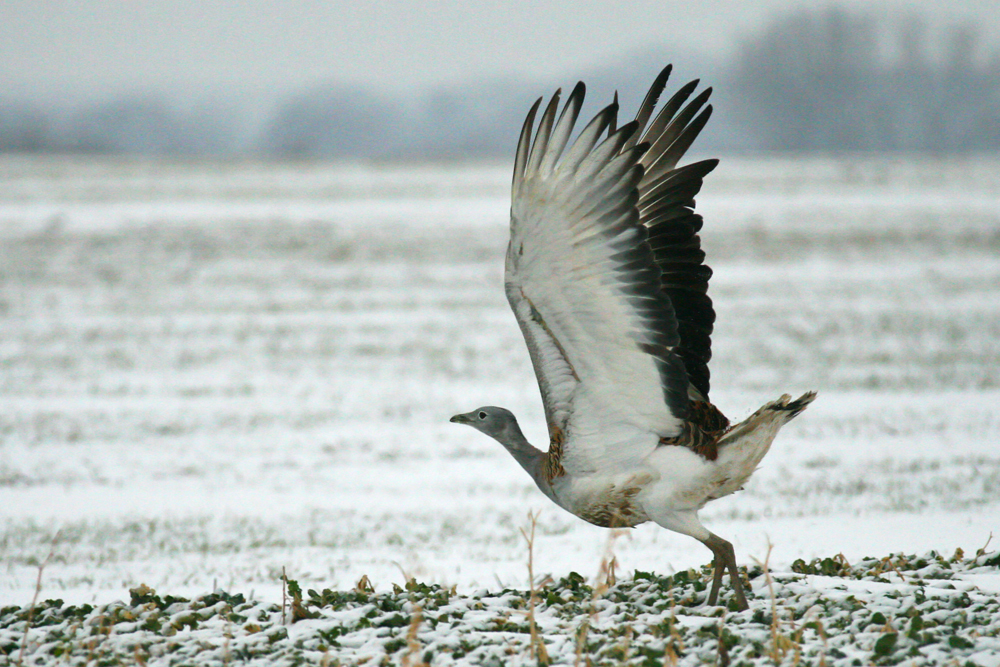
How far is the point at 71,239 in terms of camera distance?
24047 millimetres

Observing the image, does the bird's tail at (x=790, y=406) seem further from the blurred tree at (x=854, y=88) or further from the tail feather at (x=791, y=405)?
the blurred tree at (x=854, y=88)

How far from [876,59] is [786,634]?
114m

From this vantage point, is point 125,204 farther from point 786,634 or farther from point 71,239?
point 786,634

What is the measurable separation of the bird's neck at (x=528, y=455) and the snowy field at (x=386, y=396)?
3.06 feet

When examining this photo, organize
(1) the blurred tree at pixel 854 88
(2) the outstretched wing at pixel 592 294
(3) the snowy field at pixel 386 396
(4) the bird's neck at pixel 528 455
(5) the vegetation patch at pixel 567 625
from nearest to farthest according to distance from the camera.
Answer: (2) the outstretched wing at pixel 592 294 < (5) the vegetation patch at pixel 567 625 < (4) the bird's neck at pixel 528 455 < (3) the snowy field at pixel 386 396 < (1) the blurred tree at pixel 854 88

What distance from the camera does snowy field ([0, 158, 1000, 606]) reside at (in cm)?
653

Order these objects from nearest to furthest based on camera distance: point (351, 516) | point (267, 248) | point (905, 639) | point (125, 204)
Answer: point (905, 639)
point (351, 516)
point (267, 248)
point (125, 204)

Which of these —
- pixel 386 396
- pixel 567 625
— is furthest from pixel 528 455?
pixel 386 396

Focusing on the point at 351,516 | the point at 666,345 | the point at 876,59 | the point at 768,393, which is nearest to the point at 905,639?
the point at 666,345

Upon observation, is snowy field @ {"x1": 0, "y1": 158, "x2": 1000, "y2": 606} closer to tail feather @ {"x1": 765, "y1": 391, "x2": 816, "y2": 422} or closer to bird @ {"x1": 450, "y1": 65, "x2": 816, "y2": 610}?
bird @ {"x1": 450, "y1": 65, "x2": 816, "y2": 610}

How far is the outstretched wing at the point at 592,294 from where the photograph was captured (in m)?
3.75

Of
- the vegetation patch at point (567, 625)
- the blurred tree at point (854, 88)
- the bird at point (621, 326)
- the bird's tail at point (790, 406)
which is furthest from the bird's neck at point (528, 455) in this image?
the blurred tree at point (854, 88)

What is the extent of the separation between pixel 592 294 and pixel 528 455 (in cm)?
90

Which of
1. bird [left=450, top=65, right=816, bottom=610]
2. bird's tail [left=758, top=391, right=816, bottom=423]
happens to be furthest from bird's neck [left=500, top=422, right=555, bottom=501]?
bird's tail [left=758, top=391, right=816, bottom=423]
